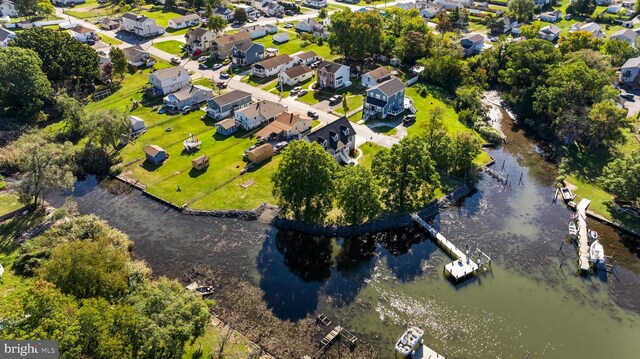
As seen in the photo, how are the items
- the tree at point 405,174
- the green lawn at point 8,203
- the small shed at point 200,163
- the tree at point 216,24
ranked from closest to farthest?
the tree at point 405,174 → the green lawn at point 8,203 → the small shed at point 200,163 → the tree at point 216,24

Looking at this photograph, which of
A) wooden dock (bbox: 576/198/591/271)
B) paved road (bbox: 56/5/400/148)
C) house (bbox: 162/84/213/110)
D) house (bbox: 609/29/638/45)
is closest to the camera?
wooden dock (bbox: 576/198/591/271)

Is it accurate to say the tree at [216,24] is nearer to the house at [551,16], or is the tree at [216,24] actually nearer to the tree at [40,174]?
the tree at [40,174]

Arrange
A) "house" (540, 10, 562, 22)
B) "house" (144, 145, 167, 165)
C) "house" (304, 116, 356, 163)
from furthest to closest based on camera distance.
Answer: "house" (540, 10, 562, 22) < "house" (144, 145, 167, 165) < "house" (304, 116, 356, 163)

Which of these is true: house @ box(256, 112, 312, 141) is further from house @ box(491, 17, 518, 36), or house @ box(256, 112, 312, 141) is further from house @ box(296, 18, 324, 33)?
house @ box(491, 17, 518, 36)

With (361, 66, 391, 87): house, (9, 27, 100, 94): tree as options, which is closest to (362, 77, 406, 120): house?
(361, 66, 391, 87): house

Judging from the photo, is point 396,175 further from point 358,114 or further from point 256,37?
point 256,37

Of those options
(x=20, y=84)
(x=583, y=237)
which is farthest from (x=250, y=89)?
(x=583, y=237)

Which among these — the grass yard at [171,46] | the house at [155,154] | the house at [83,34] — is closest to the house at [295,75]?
the house at [155,154]
